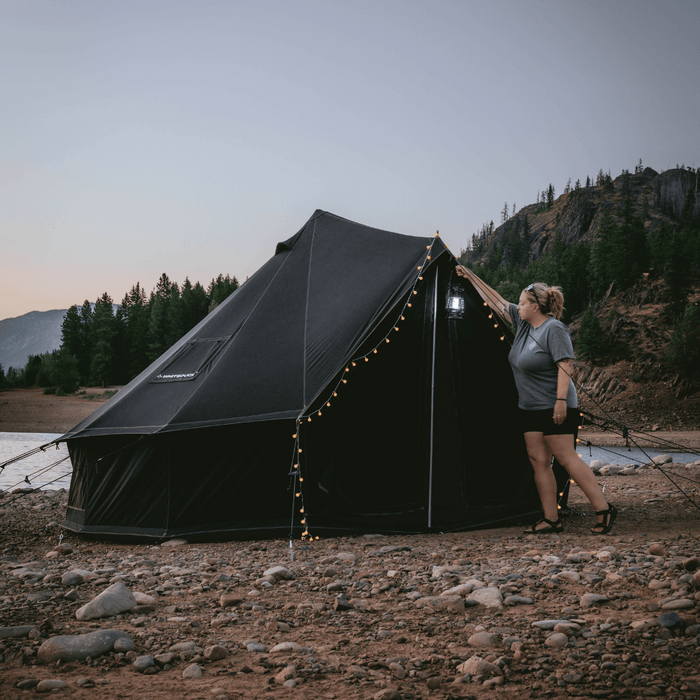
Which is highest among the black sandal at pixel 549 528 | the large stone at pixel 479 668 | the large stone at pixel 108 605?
the large stone at pixel 479 668

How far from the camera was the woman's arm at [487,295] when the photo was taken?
6.69 metres

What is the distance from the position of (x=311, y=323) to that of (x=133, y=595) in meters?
3.51

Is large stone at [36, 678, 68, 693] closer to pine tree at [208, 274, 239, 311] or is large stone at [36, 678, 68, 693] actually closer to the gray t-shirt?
the gray t-shirt

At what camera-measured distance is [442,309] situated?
22.1 feet

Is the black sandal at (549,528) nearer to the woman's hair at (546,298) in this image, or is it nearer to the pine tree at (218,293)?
the woman's hair at (546,298)

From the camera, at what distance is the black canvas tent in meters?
6.10

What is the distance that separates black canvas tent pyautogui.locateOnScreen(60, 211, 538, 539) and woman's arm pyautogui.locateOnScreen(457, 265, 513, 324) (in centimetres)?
10

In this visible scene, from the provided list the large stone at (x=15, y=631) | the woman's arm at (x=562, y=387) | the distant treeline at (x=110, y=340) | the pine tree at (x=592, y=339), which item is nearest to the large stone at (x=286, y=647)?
the large stone at (x=15, y=631)

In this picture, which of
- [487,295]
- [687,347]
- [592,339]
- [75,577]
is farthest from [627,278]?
[75,577]

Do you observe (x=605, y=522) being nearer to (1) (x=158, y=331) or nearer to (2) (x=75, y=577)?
(2) (x=75, y=577)

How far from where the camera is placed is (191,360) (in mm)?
7035

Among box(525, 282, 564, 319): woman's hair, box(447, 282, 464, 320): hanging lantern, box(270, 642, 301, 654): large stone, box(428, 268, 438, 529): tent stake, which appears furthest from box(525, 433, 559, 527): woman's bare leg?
box(270, 642, 301, 654): large stone

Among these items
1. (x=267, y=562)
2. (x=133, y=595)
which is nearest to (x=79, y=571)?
(x=133, y=595)

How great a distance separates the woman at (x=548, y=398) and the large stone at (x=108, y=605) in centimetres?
382
